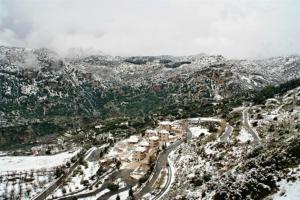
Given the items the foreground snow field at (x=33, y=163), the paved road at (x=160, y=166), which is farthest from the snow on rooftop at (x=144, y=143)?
the foreground snow field at (x=33, y=163)

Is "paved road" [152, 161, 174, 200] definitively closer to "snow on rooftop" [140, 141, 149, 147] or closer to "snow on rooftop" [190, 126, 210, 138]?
"snow on rooftop" [140, 141, 149, 147]

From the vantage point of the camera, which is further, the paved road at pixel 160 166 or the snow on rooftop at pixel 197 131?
the snow on rooftop at pixel 197 131

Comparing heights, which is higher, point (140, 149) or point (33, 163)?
point (140, 149)

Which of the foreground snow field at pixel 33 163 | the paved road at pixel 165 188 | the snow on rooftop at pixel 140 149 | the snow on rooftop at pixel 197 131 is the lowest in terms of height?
the foreground snow field at pixel 33 163

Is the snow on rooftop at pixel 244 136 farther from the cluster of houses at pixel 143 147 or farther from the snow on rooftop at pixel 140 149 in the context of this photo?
the snow on rooftop at pixel 140 149

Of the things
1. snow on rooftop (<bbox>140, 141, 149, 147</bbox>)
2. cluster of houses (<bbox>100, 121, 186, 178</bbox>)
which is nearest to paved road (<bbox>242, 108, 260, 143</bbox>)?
cluster of houses (<bbox>100, 121, 186, 178</bbox>)

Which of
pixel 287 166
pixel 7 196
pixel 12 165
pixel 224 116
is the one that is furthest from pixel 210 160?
pixel 12 165

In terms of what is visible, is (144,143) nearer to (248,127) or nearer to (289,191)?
(248,127)

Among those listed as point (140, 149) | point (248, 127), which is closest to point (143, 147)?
point (140, 149)

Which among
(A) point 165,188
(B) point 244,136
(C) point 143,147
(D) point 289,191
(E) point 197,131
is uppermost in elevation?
(D) point 289,191

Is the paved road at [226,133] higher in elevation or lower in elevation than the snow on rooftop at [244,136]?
lower
